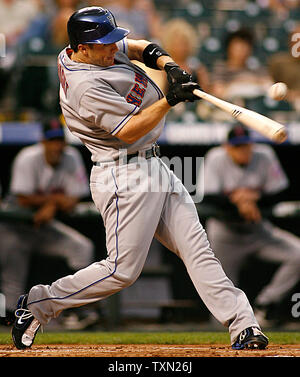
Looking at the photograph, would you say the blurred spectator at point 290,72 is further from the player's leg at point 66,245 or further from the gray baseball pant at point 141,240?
the gray baseball pant at point 141,240

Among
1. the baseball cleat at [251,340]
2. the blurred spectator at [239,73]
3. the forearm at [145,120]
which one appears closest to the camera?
the forearm at [145,120]

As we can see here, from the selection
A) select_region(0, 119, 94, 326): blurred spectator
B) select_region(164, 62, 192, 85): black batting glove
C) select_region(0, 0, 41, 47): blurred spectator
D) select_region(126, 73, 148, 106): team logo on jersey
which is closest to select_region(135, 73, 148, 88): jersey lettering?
select_region(126, 73, 148, 106): team logo on jersey

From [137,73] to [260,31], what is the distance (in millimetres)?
4931

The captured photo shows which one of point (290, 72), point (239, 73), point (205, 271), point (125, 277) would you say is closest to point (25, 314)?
point (125, 277)

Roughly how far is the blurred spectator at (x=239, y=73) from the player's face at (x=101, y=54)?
329 cm

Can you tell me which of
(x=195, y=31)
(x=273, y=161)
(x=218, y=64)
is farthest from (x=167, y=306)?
(x=195, y=31)

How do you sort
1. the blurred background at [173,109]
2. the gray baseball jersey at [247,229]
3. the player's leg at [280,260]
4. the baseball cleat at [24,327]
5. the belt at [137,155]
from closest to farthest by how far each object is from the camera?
the belt at [137,155] < the baseball cleat at [24,327] < the player's leg at [280,260] < the gray baseball jersey at [247,229] < the blurred background at [173,109]

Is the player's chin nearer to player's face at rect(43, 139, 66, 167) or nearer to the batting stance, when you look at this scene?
the batting stance

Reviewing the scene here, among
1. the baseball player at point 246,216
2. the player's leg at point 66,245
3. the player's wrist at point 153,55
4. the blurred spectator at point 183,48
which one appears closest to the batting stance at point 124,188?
the player's wrist at point 153,55

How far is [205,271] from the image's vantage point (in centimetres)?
355

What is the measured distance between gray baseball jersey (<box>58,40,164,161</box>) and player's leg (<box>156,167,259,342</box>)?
390 millimetres

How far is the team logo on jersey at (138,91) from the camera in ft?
11.6

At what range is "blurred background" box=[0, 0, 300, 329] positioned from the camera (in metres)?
6.22

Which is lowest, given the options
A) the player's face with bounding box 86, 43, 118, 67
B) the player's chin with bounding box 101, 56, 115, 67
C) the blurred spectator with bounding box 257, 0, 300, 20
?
the blurred spectator with bounding box 257, 0, 300, 20
